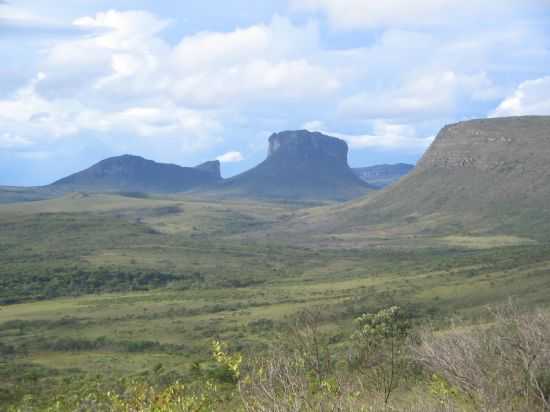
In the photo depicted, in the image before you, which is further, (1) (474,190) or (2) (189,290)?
(1) (474,190)

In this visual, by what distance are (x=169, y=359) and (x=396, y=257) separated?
75.5 metres

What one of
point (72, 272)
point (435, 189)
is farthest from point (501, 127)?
point (72, 272)

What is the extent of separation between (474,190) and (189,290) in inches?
3828

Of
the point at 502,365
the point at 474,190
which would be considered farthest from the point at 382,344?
the point at 474,190

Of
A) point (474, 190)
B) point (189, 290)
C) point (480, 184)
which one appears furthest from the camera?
point (474, 190)

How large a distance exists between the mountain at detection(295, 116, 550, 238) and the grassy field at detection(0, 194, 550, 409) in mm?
10635

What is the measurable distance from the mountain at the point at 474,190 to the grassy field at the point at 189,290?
34.9 ft

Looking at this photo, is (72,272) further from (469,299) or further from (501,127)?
(501,127)

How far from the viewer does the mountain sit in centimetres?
15421

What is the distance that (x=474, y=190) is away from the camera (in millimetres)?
170375

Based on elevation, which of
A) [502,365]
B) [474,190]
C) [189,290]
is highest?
[502,365]

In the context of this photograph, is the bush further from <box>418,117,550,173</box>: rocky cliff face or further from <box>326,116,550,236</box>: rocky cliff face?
<box>418,117,550,173</box>: rocky cliff face

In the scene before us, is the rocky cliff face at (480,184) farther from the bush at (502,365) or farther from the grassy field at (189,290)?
the bush at (502,365)

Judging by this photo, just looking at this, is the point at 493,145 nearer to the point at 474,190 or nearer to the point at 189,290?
the point at 474,190
